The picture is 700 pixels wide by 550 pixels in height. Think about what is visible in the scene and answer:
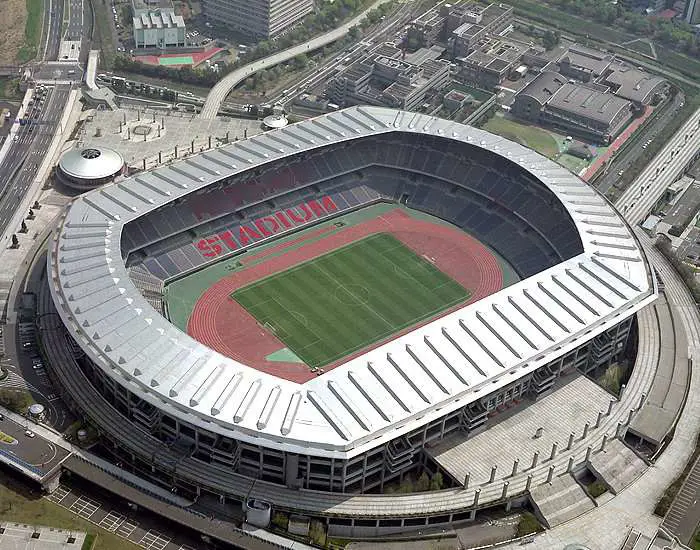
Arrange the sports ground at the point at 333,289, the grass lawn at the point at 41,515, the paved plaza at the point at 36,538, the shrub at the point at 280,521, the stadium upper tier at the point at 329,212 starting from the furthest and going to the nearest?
the sports ground at the point at 333,289 → the stadium upper tier at the point at 329,212 → the shrub at the point at 280,521 → the grass lawn at the point at 41,515 → the paved plaza at the point at 36,538

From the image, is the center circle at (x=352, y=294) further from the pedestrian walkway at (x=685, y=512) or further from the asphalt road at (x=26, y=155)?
the asphalt road at (x=26, y=155)

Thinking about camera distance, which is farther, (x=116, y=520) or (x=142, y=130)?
(x=142, y=130)

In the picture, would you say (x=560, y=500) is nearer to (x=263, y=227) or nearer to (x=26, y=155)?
(x=263, y=227)

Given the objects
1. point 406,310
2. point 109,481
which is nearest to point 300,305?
point 406,310

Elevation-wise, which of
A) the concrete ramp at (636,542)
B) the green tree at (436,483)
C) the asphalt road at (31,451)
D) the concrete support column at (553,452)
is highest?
the asphalt road at (31,451)

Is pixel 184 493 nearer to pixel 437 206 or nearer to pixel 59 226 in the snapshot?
pixel 59 226

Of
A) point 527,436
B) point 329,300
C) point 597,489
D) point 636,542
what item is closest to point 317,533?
point 527,436

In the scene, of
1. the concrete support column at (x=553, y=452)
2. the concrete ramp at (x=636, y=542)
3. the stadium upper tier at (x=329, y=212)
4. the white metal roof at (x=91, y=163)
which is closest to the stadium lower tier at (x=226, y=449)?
the stadium upper tier at (x=329, y=212)
